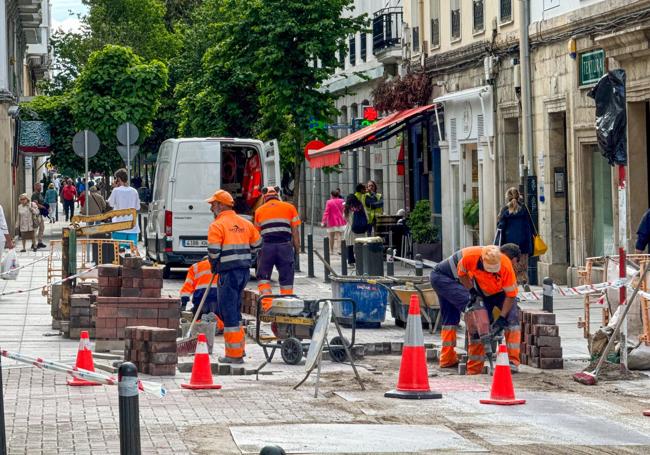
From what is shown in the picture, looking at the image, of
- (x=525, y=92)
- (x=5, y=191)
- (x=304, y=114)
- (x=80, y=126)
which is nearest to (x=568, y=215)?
(x=525, y=92)

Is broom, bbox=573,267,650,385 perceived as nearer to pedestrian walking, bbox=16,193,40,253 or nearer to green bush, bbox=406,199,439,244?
green bush, bbox=406,199,439,244

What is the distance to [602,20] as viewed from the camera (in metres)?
22.6

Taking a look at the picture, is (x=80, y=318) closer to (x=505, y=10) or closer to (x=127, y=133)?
(x=505, y=10)

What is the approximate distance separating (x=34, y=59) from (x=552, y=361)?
6254cm

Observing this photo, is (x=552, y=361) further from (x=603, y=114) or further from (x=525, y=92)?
(x=525, y=92)

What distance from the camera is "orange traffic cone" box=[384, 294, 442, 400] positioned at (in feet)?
38.8

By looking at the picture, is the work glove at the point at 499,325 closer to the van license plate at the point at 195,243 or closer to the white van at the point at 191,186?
the white van at the point at 191,186

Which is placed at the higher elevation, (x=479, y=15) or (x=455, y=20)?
(x=455, y=20)

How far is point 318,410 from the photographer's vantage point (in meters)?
11.2

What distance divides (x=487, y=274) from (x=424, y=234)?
16.4 meters

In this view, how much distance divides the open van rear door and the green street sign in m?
4.94

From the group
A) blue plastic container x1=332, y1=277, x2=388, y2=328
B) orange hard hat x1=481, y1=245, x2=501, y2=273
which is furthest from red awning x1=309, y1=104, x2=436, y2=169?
orange hard hat x1=481, y1=245, x2=501, y2=273

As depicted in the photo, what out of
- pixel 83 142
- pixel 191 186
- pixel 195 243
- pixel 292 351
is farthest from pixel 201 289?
pixel 83 142

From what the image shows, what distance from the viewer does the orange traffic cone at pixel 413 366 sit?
1183 centimetres
